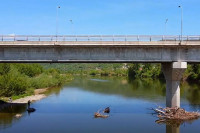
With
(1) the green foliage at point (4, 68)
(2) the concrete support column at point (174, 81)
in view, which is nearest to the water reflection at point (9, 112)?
(2) the concrete support column at point (174, 81)

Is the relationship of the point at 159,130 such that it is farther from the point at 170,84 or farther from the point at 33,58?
the point at 33,58

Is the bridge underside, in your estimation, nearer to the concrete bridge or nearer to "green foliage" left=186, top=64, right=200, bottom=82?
the concrete bridge

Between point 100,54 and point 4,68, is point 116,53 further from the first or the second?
point 4,68

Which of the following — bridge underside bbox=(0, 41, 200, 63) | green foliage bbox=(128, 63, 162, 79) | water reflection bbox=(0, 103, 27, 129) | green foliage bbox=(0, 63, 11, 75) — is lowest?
water reflection bbox=(0, 103, 27, 129)

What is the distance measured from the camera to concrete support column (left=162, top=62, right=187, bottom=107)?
37.1 metres

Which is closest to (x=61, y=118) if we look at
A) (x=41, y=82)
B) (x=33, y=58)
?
(x=33, y=58)

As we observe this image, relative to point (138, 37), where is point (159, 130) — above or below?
below

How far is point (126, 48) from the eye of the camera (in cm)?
3744

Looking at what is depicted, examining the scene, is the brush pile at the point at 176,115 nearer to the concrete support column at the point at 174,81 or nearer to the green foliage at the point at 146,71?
the concrete support column at the point at 174,81

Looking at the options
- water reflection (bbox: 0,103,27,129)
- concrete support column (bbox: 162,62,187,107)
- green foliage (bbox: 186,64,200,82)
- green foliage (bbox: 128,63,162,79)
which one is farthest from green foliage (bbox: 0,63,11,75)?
green foliage (bbox: 128,63,162,79)

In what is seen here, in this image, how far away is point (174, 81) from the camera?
38.2 meters

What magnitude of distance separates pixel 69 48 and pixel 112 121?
1092cm

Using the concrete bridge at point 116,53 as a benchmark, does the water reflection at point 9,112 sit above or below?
below

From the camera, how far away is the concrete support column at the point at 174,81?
37094 mm
